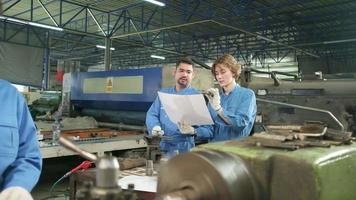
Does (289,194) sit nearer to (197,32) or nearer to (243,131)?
(243,131)

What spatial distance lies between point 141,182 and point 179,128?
0.53 meters

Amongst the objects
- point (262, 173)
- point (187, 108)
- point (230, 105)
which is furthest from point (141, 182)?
point (262, 173)

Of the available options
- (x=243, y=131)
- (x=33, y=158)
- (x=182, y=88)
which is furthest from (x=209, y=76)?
(x=33, y=158)

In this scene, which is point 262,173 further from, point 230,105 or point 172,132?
point 172,132

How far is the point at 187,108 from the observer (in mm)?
1774

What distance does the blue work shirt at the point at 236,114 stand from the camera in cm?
180

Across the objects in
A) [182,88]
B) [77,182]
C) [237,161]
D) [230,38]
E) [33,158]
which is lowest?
[77,182]

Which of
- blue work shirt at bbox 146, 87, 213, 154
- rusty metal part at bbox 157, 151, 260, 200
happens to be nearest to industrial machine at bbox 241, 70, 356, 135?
blue work shirt at bbox 146, 87, 213, 154

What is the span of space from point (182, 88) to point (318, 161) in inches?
66.9

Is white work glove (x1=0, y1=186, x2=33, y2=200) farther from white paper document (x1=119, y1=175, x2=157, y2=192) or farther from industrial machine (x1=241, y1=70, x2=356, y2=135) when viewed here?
industrial machine (x1=241, y1=70, x2=356, y2=135)

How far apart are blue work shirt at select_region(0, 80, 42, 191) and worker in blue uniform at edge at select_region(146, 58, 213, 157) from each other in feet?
2.81

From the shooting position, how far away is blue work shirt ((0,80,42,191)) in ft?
3.41

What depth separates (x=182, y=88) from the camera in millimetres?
2227

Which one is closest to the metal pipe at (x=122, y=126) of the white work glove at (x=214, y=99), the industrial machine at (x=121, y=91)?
the industrial machine at (x=121, y=91)
